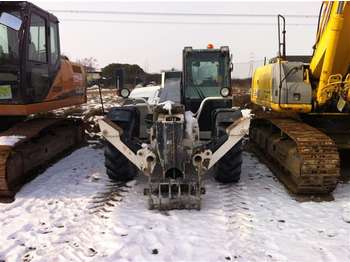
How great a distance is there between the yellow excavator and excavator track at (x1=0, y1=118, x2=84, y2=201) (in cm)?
442

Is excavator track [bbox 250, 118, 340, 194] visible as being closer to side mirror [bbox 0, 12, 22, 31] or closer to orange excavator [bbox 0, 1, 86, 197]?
orange excavator [bbox 0, 1, 86, 197]

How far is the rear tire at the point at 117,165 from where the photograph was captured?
6.96 m

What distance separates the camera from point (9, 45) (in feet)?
24.1

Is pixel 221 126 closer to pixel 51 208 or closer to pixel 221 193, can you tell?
pixel 221 193

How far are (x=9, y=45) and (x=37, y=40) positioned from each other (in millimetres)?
709

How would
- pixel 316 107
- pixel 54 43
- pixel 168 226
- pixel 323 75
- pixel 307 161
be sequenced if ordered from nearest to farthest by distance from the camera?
pixel 168 226
pixel 307 161
pixel 323 75
pixel 316 107
pixel 54 43

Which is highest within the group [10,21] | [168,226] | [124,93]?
[10,21]

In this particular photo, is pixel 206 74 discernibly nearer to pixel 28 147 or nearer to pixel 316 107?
pixel 316 107

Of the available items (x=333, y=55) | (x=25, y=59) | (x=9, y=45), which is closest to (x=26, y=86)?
(x=25, y=59)

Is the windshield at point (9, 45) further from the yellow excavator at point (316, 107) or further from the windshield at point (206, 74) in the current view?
the yellow excavator at point (316, 107)

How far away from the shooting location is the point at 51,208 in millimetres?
6098

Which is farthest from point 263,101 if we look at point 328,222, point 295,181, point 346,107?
point 328,222

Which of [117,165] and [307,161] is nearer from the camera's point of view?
[307,161]

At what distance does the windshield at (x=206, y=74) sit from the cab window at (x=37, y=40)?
2.88 metres
